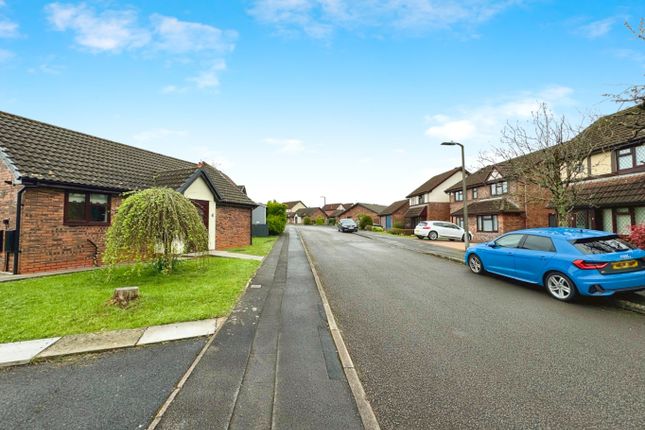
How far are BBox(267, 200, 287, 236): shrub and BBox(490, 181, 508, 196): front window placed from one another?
21475mm

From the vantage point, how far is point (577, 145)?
11664mm

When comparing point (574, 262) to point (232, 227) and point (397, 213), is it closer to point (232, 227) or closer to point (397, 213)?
point (232, 227)

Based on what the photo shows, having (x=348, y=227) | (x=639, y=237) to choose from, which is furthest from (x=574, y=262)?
(x=348, y=227)

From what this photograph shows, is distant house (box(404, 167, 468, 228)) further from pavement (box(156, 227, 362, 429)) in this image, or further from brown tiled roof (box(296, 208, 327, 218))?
brown tiled roof (box(296, 208, 327, 218))

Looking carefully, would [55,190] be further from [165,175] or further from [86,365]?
[86,365]

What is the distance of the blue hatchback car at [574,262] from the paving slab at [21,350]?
965 cm

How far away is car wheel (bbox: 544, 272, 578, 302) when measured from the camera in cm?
648

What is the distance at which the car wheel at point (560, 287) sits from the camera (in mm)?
6480

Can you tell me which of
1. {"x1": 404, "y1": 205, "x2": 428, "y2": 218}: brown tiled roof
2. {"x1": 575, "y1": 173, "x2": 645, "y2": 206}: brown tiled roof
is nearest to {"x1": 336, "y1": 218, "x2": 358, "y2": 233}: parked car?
{"x1": 404, "y1": 205, "x2": 428, "y2": 218}: brown tiled roof

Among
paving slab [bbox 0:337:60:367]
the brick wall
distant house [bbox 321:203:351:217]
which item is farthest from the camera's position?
distant house [bbox 321:203:351:217]

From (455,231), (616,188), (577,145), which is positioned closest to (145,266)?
(577,145)

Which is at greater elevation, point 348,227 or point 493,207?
point 493,207

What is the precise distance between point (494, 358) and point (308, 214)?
98926 millimetres

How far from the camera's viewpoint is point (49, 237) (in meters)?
9.66
